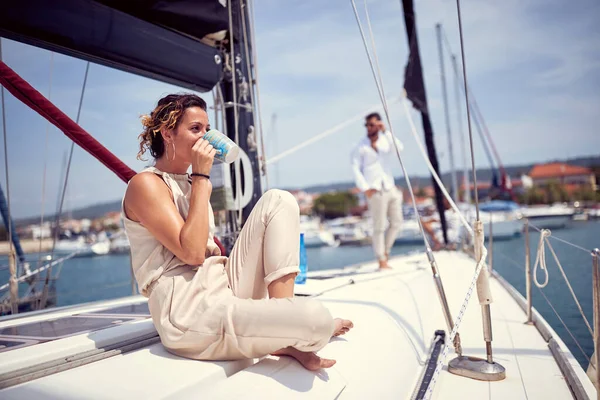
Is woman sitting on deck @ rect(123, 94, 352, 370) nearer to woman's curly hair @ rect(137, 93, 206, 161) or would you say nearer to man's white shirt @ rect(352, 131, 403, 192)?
woman's curly hair @ rect(137, 93, 206, 161)

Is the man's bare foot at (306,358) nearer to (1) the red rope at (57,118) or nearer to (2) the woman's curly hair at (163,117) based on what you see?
(2) the woman's curly hair at (163,117)

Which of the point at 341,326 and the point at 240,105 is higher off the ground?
the point at 240,105

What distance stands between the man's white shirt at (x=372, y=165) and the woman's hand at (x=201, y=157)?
3.06 meters

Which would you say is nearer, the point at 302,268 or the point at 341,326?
the point at 341,326

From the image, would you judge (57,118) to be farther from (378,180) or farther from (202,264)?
(378,180)

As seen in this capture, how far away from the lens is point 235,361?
52.8 inches

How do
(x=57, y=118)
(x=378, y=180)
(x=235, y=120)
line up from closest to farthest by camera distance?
(x=57, y=118) < (x=235, y=120) < (x=378, y=180)

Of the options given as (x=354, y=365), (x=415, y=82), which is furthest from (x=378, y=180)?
(x=354, y=365)

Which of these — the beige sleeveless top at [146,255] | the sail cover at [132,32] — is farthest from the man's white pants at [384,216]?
the beige sleeveless top at [146,255]

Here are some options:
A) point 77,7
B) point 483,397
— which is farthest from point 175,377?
point 77,7

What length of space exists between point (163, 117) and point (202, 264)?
1.67ft

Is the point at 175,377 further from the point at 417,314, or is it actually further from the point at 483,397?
the point at 417,314

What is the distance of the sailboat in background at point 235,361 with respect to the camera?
4.04 ft

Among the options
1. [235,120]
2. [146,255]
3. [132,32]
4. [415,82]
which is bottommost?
[146,255]
